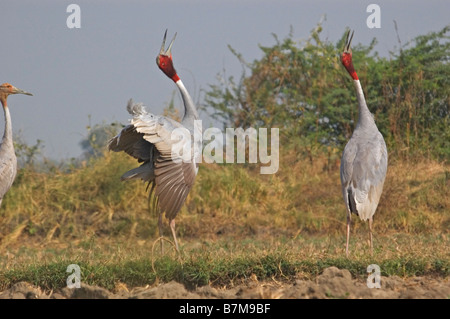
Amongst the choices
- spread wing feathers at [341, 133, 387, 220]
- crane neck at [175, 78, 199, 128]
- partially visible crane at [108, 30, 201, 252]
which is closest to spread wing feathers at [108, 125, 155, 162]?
partially visible crane at [108, 30, 201, 252]

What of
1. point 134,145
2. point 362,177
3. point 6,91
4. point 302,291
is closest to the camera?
point 302,291

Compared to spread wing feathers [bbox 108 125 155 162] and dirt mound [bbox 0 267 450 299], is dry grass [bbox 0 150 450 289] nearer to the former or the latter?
spread wing feathers [bbox 108 125 155 162]

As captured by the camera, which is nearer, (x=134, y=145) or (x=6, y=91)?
(x=134, y=145)

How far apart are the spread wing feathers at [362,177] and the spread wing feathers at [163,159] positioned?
136cm

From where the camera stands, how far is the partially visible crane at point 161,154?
611 cm

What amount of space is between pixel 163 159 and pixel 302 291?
2495mm

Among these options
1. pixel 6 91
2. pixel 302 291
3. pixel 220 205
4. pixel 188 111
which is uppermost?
pixel 6 91

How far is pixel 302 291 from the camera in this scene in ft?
13.7

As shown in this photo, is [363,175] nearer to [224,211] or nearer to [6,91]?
[224,211]

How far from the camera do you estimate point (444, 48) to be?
1062cm

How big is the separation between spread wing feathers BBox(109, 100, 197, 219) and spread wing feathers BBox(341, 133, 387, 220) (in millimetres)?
1358

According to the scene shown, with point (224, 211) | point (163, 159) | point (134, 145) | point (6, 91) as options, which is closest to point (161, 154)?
point (163, 159)

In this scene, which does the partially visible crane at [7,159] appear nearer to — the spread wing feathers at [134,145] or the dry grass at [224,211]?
the dry grass at [224,211]

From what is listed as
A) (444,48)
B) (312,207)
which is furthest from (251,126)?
(444,48)
